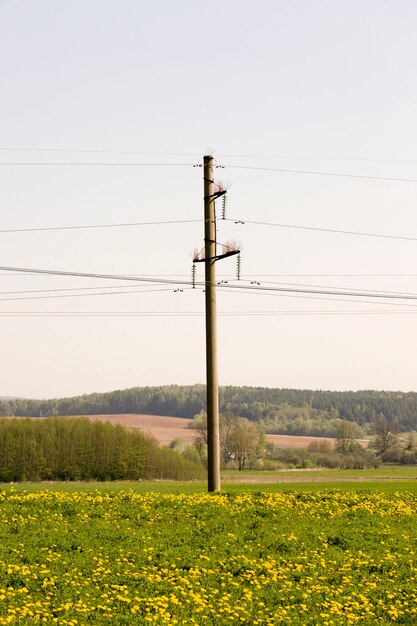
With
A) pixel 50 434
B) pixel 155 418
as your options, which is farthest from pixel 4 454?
pixel 155 418

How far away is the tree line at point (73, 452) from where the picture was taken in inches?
2709

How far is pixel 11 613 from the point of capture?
15.0m

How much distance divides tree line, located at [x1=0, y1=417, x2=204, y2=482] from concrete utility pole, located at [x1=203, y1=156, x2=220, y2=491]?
38981mm

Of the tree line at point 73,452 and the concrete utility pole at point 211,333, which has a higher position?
the concrete utility pole at point 211,333

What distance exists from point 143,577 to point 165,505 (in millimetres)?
9206

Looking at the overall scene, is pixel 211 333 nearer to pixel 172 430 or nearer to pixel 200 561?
pixel 200 561

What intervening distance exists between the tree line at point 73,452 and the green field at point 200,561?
40656mm

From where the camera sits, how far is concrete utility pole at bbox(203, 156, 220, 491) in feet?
101

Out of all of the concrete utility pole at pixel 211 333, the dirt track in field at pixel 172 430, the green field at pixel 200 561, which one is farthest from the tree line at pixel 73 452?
the dirt track in field at pixel 172 430

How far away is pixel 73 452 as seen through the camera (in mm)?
68938

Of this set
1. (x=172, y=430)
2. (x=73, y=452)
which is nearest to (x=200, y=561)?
(x=73, y=452)

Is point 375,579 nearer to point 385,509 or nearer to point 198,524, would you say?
point 198,524

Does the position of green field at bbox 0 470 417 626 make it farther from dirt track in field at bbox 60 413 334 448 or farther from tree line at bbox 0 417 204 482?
dirt track in field at bbox 60 413 334 448

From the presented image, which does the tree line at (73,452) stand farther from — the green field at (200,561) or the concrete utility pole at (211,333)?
the green field at (200,561)
